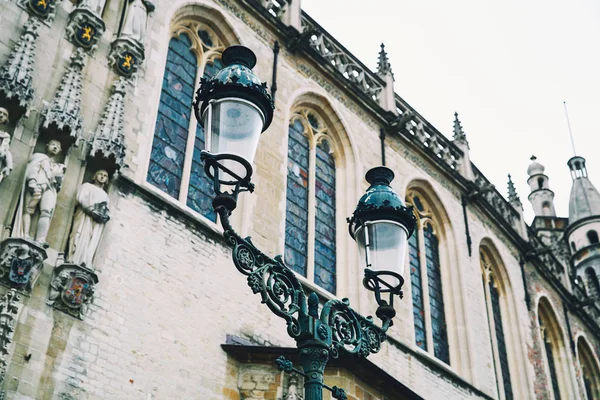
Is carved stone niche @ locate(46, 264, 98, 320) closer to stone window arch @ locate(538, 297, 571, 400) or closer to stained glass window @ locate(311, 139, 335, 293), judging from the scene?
stained glass window @ locate(311, 139, 335, 293)

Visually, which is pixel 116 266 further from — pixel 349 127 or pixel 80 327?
pixel 349 127

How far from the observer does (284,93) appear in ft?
45.9

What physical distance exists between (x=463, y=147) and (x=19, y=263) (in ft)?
40.9

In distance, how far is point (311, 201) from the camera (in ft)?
44.4

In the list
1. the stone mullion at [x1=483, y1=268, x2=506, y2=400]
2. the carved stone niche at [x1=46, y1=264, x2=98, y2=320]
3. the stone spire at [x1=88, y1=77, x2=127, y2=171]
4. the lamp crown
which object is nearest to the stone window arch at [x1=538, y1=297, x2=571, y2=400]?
the stone mullion at [x1=483, y1=268, x2=506, y2=400]

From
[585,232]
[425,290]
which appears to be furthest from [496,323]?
[585,232]

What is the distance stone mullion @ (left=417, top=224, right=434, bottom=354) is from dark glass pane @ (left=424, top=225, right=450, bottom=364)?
0.70 feet

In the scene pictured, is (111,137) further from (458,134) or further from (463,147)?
(458,134)

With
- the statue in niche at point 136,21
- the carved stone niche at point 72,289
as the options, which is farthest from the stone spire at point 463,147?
the carved stone niche at point 72,289

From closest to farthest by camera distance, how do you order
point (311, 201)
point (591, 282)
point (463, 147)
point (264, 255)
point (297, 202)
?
point (264, 255) < point (297, 202) < point (311, 201) < point (463, 147) < point (591, 282)

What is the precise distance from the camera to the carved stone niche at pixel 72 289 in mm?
8531

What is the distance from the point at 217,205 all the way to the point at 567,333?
1663cm

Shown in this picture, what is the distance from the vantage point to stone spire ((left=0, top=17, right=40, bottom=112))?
9078 mm

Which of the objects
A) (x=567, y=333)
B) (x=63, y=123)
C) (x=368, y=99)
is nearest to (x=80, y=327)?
(x=63, y=123)
